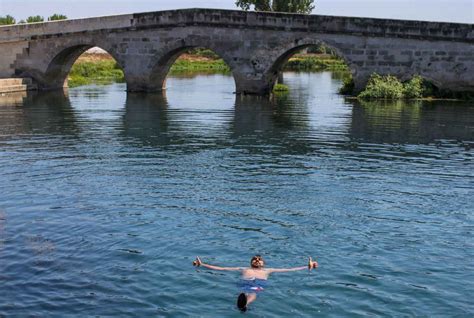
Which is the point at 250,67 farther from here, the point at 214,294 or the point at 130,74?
the point at 214,294

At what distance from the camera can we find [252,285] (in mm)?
9680

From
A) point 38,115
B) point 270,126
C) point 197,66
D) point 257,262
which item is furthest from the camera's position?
point 197,66

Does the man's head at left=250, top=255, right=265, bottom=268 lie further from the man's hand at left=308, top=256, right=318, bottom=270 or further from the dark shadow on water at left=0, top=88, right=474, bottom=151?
the dark shadow on water at left=0, top=88, right=474, bottom=151

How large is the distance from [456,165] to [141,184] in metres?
9.31

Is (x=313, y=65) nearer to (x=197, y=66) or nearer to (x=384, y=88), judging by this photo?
(x=197, y=66)

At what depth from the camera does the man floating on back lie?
895cm

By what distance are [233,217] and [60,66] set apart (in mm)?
34768

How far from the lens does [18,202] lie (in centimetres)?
1443

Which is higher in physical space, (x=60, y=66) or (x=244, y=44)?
(x=244, y=44)

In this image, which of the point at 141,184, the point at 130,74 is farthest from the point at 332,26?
the point at 141,184

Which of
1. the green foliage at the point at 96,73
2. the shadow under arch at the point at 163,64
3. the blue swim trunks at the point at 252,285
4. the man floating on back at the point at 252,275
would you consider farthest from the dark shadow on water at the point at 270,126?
the green foliage at the point at 96,73

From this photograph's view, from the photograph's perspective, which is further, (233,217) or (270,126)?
(270,126)

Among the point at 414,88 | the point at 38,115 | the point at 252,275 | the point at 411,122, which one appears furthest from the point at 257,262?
the point at 414,88

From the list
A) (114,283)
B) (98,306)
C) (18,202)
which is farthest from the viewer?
(18,202)
